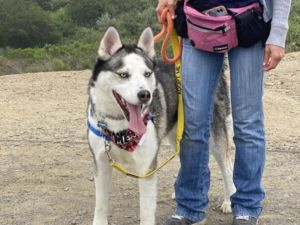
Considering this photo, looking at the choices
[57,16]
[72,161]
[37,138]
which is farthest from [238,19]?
[57,16]

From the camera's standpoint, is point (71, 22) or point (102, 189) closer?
point (102, 189)

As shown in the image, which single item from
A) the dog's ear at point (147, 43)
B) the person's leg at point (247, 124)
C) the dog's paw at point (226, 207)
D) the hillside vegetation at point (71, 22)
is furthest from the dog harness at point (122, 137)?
the hillside vegetation at point (71, 22)

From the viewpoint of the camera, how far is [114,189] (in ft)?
16.8

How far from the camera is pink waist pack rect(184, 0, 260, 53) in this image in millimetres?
3543

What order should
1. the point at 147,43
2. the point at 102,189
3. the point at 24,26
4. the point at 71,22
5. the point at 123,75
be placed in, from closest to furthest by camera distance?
1. the point at 123,75
2. the point at 147,43
3. the point at 102,189
4. the point at 24,26
5. the point at 71,22

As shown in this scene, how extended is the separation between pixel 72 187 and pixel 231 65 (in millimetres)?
2092

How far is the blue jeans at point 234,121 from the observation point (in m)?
3.63

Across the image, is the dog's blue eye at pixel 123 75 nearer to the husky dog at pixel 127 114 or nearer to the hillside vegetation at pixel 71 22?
the husky dog at pixel 127 114

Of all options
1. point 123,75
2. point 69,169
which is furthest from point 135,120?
point 69,169

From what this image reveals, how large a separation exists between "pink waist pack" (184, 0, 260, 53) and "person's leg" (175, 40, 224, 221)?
92 millimetres

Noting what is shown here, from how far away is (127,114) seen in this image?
3.78 metres

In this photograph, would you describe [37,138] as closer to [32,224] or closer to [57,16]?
[32,224]

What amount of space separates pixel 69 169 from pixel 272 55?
2712 millimetres

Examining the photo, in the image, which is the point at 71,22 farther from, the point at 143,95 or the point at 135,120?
the point at 143,95
